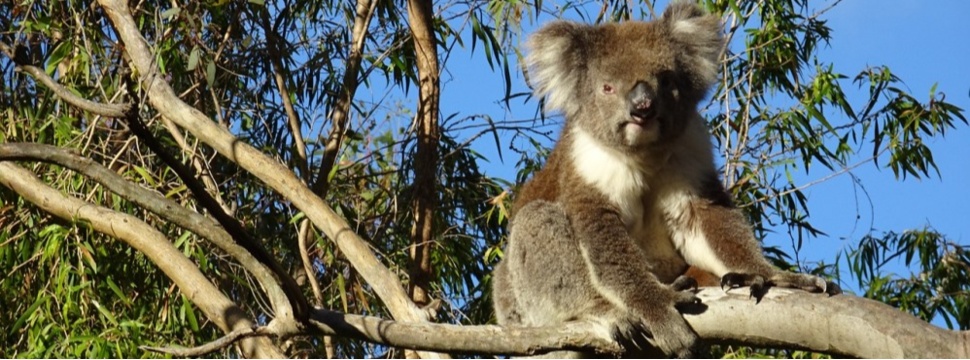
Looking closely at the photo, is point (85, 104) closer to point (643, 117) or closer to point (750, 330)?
point (643, 117)

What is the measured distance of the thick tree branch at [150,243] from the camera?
5.27m

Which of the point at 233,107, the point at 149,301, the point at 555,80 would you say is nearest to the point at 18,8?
the point at 233,107

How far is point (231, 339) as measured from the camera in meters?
3.56

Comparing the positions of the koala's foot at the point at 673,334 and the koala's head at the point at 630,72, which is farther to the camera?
the koala's head at the point at 630,72

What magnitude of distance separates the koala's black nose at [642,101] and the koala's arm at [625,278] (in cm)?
35

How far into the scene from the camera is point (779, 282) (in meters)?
3.85

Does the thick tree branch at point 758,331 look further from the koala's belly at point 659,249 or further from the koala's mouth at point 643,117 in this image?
the koala's mouth at point 643,117

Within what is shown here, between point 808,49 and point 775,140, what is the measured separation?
784 mm

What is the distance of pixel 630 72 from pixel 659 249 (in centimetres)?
68

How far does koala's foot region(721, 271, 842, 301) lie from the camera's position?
3.65 m

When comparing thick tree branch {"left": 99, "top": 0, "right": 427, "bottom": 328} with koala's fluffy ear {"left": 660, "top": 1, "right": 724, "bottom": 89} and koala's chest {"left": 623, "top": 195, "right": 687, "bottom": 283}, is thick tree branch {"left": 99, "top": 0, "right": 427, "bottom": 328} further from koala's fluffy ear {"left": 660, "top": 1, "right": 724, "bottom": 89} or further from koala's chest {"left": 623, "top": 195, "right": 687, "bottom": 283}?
koala's fluffy ear {"left": 660, "top": 1, "right": 724, "bottom": 89}

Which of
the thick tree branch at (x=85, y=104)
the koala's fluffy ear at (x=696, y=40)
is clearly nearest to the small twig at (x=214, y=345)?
the thick tree branch at (x=85, y=104)

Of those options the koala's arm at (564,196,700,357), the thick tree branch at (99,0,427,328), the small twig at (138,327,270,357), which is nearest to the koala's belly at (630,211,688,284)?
the koala's arm at (564,196,700,357)

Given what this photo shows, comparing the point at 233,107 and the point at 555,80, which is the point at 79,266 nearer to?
the point at 233,107
